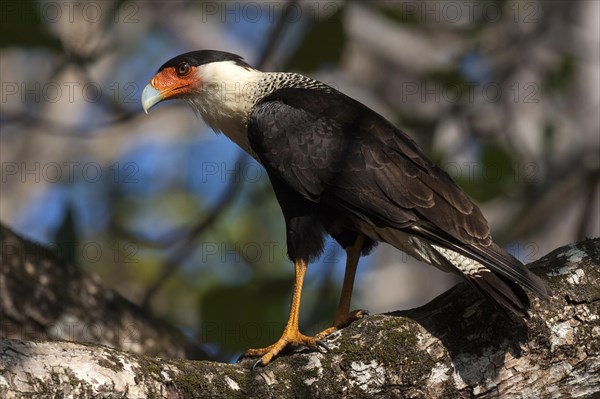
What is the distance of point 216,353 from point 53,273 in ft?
3.76

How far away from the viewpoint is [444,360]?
369 cm

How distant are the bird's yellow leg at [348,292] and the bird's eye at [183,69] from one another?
150 centimetres

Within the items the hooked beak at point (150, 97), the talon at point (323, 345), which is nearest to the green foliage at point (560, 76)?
the hooked beak at point (150, 97)

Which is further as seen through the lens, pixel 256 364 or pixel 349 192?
pixel 349 192

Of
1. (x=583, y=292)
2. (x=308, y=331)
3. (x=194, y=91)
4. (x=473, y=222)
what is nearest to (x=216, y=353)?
(x=308, y=331)

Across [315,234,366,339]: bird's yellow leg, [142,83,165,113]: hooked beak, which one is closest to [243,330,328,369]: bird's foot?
[315,234,366,339]: bird's yellow leg

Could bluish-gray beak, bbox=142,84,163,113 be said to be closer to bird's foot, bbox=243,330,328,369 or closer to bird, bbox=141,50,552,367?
bird, bbox=141,50,552,367

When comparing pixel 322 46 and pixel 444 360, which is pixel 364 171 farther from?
pixel 322 46

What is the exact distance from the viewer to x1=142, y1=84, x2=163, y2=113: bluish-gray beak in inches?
209

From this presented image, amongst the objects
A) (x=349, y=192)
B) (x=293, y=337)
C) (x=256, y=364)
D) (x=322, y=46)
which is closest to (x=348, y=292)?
(x=349, y=192)

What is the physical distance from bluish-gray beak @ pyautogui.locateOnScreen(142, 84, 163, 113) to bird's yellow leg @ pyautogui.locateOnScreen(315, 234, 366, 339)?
1.45 meters

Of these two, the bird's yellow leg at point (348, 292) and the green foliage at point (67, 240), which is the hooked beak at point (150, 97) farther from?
the bird's yellow leg at point (348, 292)

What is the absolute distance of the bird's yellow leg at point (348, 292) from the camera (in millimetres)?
4633

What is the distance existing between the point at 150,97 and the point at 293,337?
6.33ft
